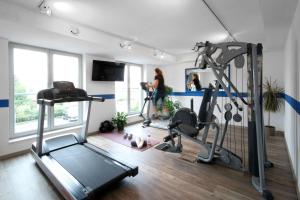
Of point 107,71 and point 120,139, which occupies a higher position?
point 107,71

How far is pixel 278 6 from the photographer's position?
2021mm

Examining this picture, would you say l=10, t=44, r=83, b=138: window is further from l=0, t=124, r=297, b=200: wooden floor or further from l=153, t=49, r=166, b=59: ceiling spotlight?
l=153, t=49, r=166, b=59: ceiling spotlight

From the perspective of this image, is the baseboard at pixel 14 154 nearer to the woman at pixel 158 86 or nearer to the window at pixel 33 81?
the window at pixel 33 81

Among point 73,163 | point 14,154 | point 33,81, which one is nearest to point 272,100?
point 73,163

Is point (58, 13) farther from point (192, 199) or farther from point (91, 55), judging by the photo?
point (192, 199)

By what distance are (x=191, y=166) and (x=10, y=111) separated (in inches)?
137

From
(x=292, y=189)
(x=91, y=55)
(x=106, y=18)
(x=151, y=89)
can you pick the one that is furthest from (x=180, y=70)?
(x=292, y=189)

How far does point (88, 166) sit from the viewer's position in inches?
94.0

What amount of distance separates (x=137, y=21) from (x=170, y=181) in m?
2.61

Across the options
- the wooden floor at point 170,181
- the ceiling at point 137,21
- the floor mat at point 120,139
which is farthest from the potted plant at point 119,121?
the ceiling at point 137,21

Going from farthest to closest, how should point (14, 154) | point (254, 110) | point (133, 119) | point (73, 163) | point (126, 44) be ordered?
point (133, 119) → point (126, 44) → point (14, 154) → point (73, 163) → point (254, 110)

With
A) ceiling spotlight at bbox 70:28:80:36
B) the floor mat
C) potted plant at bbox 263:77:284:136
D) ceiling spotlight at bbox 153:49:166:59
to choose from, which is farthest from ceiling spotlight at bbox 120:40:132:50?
potted plant at bbox 263:77:284:136

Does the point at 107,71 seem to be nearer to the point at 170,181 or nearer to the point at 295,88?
the point at 170,181

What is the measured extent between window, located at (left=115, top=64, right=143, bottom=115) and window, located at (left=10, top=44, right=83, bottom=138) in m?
1.66
